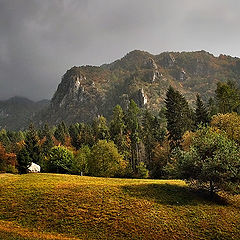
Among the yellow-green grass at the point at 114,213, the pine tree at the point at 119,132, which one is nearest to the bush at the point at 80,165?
the pine tree at the point at 119,132

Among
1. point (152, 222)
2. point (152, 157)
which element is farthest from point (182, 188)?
point (152, 157)

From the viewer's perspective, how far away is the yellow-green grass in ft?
73.5

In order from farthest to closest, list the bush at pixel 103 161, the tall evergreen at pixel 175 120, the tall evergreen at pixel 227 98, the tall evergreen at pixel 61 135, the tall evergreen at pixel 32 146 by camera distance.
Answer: the tall evergreen at pixel 61 135 < the tall evergreen at pixel 32 146 < the tall evergreen at pixel 227 98 < the tall evergreen at pixel 175 120 < the bush at pixel 103 161

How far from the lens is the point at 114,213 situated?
83.9 feet

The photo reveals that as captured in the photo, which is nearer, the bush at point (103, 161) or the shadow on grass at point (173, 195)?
the shadow on grass at point (173, 195)

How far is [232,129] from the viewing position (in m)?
49.7

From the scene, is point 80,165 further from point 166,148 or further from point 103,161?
point 166,148

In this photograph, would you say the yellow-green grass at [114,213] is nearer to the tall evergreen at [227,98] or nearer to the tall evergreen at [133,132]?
the tall evergreen at [227,98]

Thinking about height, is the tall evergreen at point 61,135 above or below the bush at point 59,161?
above

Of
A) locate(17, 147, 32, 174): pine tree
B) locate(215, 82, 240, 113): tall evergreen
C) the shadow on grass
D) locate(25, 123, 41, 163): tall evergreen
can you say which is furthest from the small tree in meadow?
locate(25, 123, 41, 163): tall evergreen

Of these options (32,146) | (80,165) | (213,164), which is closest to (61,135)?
(32,146)

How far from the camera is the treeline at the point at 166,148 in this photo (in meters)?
28.3

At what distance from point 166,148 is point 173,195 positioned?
1967 inches

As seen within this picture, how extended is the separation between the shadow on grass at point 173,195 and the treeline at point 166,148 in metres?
2.05
